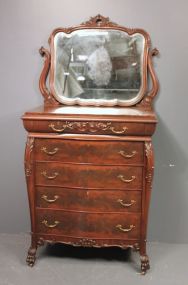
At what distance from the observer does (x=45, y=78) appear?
98.6 inches

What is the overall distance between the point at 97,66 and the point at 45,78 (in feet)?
1.28

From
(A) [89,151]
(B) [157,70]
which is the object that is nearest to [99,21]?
(B) [157,70]

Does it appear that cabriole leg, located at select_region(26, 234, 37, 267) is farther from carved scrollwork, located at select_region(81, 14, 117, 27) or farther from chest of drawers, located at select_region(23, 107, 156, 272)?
carved scrollwork, located at select_region(81, 14, 117, 27)

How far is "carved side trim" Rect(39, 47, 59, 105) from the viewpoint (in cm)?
247

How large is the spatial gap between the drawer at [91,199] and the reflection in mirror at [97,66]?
68 cm

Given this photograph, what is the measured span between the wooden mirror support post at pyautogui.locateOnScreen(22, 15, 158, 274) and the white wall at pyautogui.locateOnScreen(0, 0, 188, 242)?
0.36 feet
